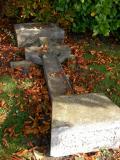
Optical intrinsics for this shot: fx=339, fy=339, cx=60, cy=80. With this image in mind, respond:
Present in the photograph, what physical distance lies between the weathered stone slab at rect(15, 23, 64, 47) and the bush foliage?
0.20 metres

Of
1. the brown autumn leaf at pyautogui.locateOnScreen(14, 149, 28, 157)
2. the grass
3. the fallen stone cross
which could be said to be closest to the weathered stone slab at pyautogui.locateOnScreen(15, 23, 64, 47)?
the grass

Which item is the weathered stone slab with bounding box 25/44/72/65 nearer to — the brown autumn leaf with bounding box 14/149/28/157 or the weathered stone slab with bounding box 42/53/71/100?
the weathered stone slab with bounding box 42/53/71/100

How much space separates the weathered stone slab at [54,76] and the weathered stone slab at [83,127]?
68 cm

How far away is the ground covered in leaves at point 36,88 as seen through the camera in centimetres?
401

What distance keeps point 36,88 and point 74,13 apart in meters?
2.02

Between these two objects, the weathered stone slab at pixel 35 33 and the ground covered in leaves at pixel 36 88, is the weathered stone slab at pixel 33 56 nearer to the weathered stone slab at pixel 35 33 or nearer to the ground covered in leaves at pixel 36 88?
the ground covered in leaves at pixel 36 88

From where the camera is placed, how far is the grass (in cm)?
402

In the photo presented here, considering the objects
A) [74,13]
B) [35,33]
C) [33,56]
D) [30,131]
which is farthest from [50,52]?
[30,131]

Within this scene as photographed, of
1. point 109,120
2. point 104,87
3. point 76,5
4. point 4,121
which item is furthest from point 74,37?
point 109,120

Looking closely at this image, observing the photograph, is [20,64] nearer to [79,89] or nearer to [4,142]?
[79,89]

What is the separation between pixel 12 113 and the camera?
4.60m

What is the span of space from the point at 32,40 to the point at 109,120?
3.14 metres

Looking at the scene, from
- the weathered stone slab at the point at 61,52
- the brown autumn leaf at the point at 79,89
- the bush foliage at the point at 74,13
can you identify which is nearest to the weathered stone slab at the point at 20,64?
the weathered stone slab at the point at 61,52

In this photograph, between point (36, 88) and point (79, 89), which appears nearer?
point (79, 89)
